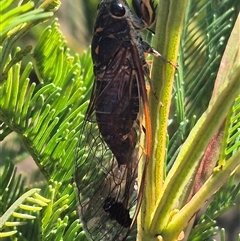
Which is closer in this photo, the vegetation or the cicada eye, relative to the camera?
the vegetation

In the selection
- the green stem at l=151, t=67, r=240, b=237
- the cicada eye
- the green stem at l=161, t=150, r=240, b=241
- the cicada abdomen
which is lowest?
the green stem at l=161, t=150, r=240, b=241

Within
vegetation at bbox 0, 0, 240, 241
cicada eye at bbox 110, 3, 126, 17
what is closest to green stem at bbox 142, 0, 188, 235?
vegetation at bbox 0, 0, 240, 241

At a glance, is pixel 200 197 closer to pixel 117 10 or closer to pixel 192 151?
pixel 192 151

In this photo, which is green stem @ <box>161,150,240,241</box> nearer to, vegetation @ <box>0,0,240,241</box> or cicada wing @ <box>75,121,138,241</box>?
vegetation @ <box>0,0,240,241</box>

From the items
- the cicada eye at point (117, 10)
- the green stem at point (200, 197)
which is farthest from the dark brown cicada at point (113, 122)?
the green stem at point (200, 197)

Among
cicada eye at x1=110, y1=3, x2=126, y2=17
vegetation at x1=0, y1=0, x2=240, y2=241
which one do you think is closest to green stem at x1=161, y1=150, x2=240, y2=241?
vegetation at x1=0, y1=0, x2=240, y2=241

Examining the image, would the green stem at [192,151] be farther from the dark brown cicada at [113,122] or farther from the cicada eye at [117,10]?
the cicada eye at [117,10]

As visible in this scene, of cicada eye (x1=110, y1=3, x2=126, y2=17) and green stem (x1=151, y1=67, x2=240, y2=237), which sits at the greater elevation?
cicada eye (x1=110, y1=3, x2=126, y2=17)

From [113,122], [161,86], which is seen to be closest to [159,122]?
[161,86]

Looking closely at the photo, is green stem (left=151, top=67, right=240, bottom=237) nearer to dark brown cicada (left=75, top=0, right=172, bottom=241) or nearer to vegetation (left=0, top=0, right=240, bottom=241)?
vegetation (left=0, top=0, right=240, bottom=241)
